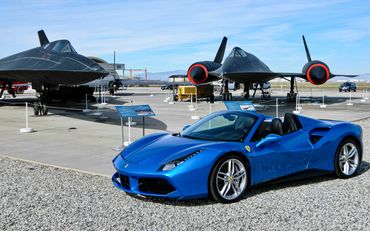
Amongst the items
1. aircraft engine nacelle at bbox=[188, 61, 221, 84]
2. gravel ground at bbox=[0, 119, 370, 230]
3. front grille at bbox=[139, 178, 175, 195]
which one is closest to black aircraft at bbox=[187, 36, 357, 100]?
aircraft engine nacelle at bbox=[188, 61, 221, 84]

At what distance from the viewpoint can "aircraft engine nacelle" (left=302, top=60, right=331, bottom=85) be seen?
27641 mm

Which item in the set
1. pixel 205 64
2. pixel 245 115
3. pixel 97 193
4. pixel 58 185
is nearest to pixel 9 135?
pixel 58 185

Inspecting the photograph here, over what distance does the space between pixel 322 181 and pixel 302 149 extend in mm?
848

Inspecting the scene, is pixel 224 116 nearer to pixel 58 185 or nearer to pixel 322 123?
pixel 322 123

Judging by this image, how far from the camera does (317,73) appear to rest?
1090 inches

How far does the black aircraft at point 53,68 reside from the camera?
52.3ft

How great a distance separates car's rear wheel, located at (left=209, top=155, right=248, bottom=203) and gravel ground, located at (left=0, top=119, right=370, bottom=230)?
131 mm

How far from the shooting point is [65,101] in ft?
94.2

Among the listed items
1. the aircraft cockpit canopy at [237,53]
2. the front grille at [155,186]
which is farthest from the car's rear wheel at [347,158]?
the aircraft cockpit canopy at [237,53]

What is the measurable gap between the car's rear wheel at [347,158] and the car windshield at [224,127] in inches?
66.0

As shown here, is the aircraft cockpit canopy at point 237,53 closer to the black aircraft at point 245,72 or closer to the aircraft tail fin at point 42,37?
the black aircraft at point 245,72

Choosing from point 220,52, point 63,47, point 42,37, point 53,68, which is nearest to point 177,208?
point 53,68

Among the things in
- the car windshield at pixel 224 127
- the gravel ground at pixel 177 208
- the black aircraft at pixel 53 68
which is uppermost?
the black aircraft at pixel 53 68

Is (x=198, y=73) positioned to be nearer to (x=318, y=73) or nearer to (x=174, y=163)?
(x=318, y=73)
